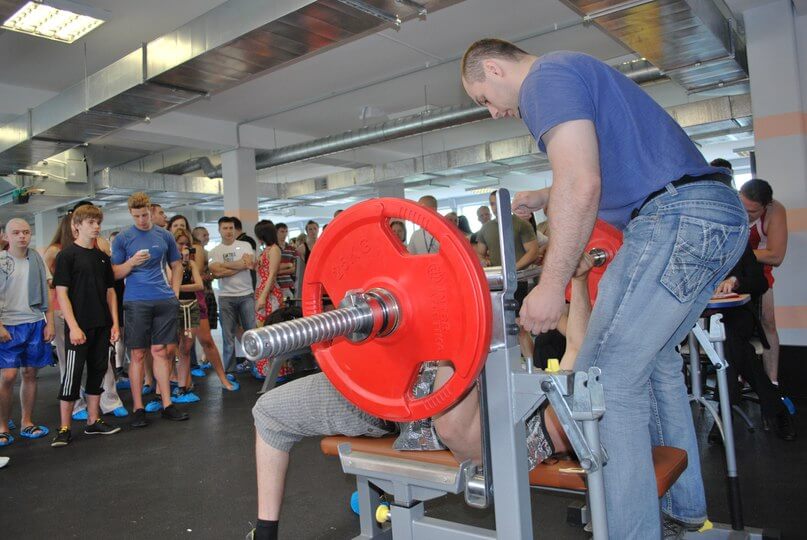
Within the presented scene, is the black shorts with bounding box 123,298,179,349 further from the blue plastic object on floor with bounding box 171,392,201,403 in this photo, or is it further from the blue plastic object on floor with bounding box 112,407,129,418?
the blue plastic object on floor with bounding box 171,392,201,403

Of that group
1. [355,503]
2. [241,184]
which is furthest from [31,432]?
[241,184]

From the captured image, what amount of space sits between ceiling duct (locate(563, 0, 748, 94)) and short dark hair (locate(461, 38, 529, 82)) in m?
2.86

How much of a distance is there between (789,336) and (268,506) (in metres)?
4.50

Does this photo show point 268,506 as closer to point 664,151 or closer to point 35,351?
point 664,151

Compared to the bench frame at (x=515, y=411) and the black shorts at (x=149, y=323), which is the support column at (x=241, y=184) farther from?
the bench frame at (x=515, y=411)

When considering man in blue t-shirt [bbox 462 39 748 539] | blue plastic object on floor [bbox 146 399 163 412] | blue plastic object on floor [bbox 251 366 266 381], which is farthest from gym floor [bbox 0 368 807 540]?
blue plastic object on floor [bbox 251 366 266 381]

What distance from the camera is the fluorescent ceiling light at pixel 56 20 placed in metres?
4.14

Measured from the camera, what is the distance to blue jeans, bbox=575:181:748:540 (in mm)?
1214

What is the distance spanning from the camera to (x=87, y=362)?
366 centimetres

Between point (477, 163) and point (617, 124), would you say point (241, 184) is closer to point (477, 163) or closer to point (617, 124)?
point (477, 163)

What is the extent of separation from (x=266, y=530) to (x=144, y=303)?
2.79 m

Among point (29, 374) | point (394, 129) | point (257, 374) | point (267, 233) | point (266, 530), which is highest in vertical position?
point (394, 129)

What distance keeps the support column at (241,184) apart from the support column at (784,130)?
638 cm

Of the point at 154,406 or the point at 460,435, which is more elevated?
the point at 460,435
